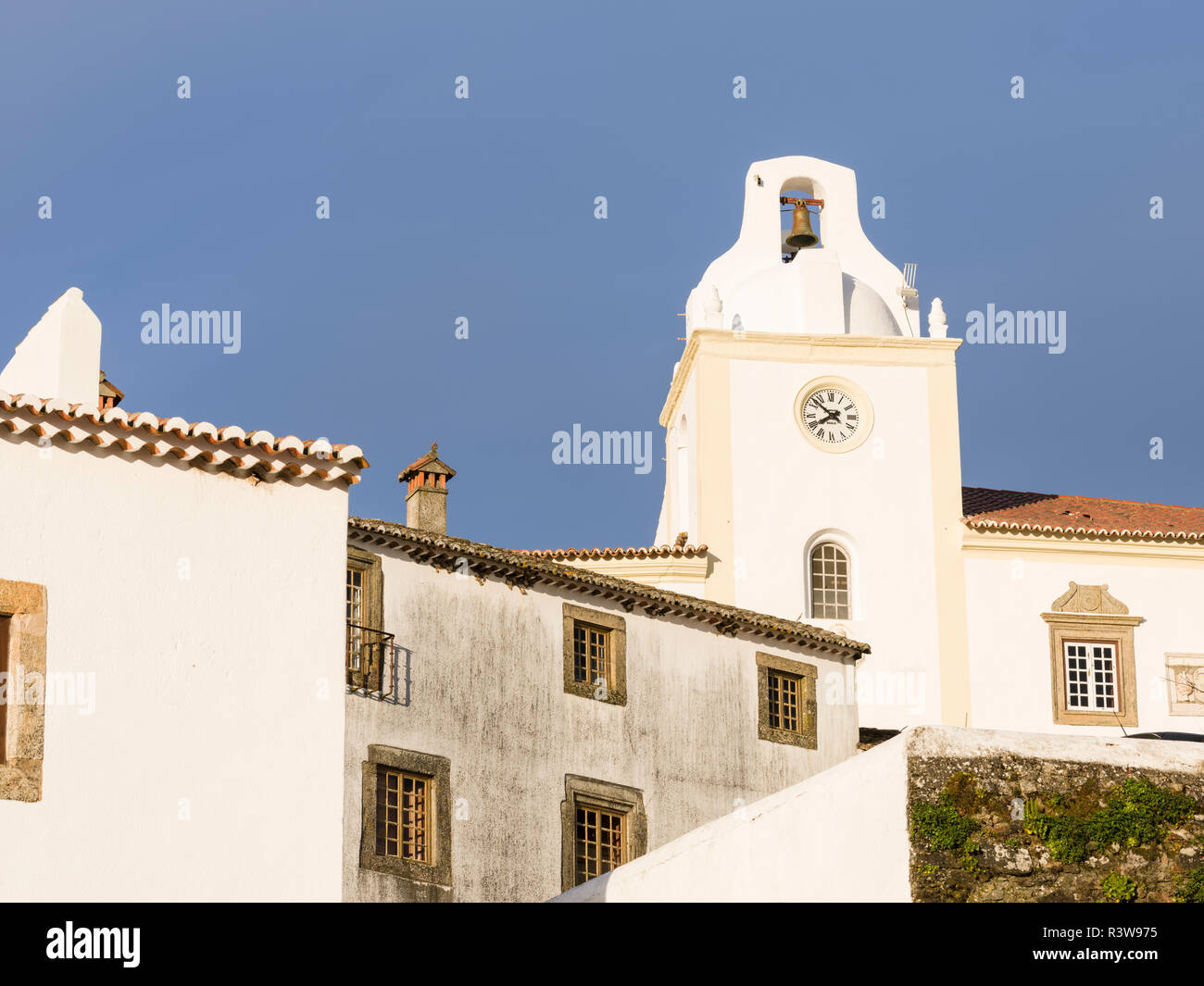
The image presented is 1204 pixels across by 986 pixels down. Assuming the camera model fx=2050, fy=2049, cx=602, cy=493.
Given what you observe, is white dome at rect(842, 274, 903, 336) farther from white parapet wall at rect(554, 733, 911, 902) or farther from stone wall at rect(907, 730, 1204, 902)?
white parapet wall at rect(554, 733, 911, 902)

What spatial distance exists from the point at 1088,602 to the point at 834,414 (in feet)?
19.3

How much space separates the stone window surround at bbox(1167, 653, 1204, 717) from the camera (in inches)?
1458

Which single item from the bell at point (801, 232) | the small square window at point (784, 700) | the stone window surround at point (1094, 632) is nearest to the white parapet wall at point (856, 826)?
the small square window at point (784, 700)

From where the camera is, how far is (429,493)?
107 feet

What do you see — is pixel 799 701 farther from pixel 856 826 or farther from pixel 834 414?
pixel 856 826

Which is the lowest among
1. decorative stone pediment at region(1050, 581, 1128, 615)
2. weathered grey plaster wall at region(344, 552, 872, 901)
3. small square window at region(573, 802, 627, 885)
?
small square window at region(573, 802, 627, 885)

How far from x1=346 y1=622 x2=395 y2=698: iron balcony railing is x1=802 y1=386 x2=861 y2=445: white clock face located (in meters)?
14.9

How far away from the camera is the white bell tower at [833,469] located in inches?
1459

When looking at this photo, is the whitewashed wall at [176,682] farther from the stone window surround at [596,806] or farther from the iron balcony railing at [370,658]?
the stone window surround at [596,806]

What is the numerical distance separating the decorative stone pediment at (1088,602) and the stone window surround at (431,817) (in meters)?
15.7

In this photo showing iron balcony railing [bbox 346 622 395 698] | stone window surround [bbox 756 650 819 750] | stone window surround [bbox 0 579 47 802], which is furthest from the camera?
stone window surround [bbox 756 650 819 750]

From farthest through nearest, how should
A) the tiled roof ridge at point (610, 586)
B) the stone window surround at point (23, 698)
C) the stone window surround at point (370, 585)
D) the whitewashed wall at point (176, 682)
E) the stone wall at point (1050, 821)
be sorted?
the tiled roof ridge at point (610, 586)
the stone window surround at point (370, 585)
the stone wall at point (1050, 821)
the whitewashed wall at point (176, 682)
the stone window surround at point (23, 698)

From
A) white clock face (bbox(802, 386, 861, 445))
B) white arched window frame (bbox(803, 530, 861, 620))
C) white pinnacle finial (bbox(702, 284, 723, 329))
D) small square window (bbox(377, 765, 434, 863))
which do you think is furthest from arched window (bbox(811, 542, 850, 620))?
small square window (bbox(377, 765, 434, 863))
